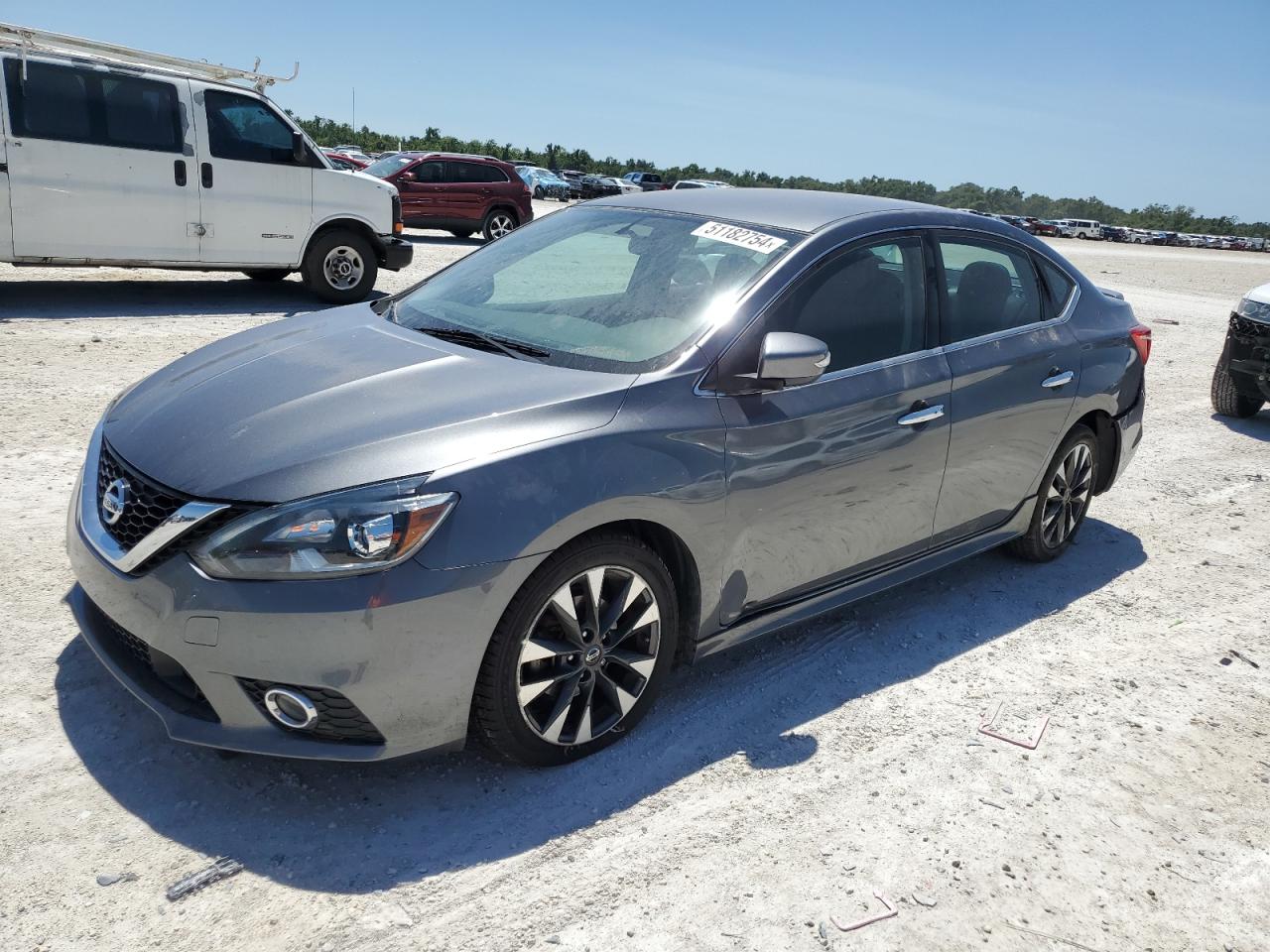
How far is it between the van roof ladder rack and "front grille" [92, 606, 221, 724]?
7.95 metres

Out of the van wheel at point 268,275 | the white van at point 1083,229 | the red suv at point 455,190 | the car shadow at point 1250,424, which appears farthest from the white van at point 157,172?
the white van at point 1083,229

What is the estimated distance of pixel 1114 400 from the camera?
16.6 ft

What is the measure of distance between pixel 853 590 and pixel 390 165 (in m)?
19.1

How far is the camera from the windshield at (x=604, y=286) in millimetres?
3461

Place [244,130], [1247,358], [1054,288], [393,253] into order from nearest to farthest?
[1054,288] < [1247,358] < [244,130] < [393,253]

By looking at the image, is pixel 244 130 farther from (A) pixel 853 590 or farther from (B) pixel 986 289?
(A) pixel 853 590

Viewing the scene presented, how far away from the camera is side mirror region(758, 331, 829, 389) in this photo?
Answer: 3.28 metres

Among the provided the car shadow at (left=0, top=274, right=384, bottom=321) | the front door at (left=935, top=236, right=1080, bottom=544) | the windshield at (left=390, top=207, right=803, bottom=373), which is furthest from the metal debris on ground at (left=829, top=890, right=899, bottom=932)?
the car shadow at (left=0, top=274, right=384, bottom=321)

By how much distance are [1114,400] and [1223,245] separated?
292 feet

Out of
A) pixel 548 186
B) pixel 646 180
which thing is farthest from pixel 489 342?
pixel 646 180

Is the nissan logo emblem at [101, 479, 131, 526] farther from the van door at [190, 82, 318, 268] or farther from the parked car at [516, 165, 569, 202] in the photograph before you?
the parked car at [516, 165, 569, 202]

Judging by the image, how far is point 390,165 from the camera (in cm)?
2086

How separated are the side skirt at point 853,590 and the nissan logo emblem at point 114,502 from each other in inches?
70.1

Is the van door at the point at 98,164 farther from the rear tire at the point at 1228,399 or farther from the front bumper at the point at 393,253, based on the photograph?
the rear tire at the point at 1228,399
